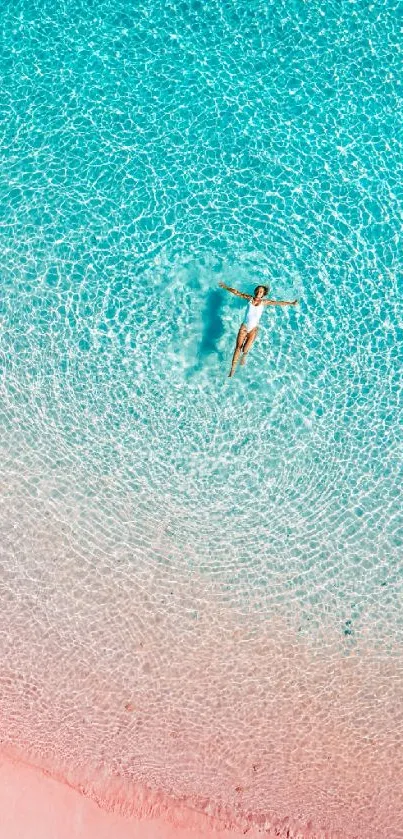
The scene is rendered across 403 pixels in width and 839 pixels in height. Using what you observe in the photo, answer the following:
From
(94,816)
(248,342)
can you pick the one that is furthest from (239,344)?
(94,816)

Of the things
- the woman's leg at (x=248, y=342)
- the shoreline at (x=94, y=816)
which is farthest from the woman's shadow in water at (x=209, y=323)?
the shoreline at (x=94, y=816)

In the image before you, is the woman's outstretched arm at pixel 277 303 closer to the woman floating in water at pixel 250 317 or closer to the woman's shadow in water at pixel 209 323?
the woman floating in water at pixel 250 317

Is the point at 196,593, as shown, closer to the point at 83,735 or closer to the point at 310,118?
the point at 83,735

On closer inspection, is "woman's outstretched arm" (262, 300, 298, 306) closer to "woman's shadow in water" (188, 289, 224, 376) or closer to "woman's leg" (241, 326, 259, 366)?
"woman's leg" (241, 326, 259, 366)

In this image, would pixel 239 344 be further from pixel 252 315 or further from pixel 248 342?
pixel 252 315

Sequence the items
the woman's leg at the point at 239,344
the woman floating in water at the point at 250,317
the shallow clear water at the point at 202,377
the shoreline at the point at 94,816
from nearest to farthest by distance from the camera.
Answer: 1. the shoreline at the point at 94,816
2. the woman floating in water at the point at 250,317
3. the shallow clear water at the point at 202,377
4. the woman's leg at the point at 239,344

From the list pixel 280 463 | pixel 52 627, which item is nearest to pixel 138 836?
pixel 52 627

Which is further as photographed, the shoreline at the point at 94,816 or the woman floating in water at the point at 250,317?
the woman floating in water at the point at 250,317
